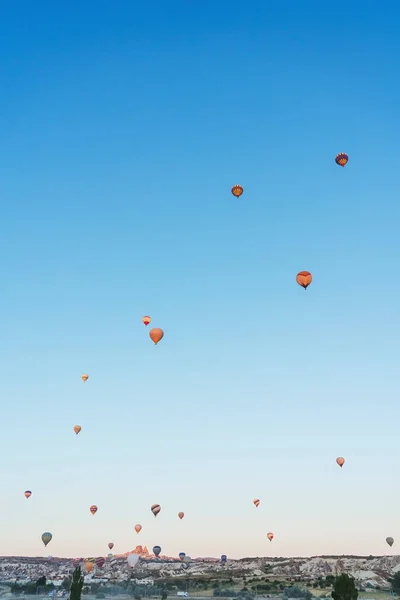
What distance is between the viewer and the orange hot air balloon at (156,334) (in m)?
Answer: 42.3

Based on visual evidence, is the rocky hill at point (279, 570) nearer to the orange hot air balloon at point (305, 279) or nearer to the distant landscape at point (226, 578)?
the distant landscape at point (226, 578)

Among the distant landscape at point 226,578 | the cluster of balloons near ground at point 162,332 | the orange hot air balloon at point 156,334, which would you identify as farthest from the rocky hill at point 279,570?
the orange hot air balloon at point 156,334

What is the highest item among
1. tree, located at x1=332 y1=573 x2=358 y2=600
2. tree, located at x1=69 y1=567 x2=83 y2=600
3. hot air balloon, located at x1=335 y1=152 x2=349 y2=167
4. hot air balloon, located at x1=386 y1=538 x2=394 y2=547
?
hot air balloon, located at x1=335 y1=152 x2=349 y2=167

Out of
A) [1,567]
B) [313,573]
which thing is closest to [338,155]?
[313,573]

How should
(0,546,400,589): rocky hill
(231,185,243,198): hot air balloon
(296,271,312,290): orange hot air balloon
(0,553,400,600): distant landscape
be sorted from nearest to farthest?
(296,271,312,290): orange hot air balloon < (231,185,243,198): hot air balloon < (0,553,400,600): distant landscape < (0,546,400,589): rocky hill

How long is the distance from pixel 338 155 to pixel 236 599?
3444 cm

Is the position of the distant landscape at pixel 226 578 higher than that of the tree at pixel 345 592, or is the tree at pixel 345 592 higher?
the distant landscape at pixel 226 578

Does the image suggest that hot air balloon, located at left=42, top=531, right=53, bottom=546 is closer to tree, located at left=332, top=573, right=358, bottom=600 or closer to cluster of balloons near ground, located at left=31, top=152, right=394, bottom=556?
cluster of balloons near ground, located at left=31, top=152, right=394, bottom=556

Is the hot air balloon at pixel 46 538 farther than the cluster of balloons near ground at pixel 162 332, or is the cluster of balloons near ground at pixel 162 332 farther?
the hot air balloon at pixel 46 538

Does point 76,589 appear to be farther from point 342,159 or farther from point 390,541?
point 390,541

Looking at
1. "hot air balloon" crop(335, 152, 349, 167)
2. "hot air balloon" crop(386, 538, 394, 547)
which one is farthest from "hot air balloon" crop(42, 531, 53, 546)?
"hot air balloon" crop(335, 152, 349, 167)

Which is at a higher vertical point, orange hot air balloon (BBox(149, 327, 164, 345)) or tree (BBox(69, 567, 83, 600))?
orange hot air balloon (BBox(149, 327, 164, 345))

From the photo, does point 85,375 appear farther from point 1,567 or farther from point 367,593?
point 1,567

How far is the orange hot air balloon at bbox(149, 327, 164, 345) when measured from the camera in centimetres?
4231
